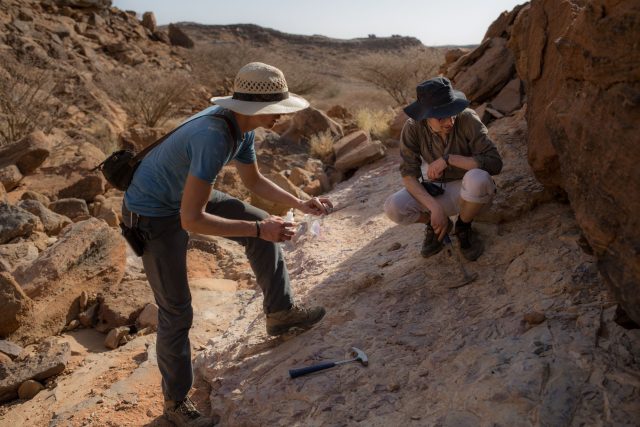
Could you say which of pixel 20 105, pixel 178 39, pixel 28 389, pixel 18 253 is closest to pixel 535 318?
pixel 28 389

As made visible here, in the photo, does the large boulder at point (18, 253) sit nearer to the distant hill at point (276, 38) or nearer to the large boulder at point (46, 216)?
the large boulder at point (46, 216)

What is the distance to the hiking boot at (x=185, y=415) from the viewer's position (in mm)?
2969

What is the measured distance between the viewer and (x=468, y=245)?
3.41m

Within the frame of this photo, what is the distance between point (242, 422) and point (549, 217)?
207cm

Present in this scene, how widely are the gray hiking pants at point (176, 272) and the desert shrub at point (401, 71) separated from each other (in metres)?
12.4

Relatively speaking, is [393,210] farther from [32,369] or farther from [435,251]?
[32,369]

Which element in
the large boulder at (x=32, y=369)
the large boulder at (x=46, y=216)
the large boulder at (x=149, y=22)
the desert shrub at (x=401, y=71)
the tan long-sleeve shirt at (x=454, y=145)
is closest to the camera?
the tan long-sleeve shirt at (x=454, y=145)

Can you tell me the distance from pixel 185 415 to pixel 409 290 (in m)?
1.42

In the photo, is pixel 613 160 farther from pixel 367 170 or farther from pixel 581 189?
pixel 367 170

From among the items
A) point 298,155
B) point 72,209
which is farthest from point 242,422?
point 298,155

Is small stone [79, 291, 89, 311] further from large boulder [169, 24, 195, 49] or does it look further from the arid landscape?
large boulder [169, 24, 195, 49]

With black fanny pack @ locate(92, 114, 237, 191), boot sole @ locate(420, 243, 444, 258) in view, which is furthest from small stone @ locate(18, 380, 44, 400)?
boot sole @ locate(420, 243, 444, 258)

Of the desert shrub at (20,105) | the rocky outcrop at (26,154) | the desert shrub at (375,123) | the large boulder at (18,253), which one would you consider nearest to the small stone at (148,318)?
the large boulder at (18,253)

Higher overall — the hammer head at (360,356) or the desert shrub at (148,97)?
the desert shrub at (148,97)
